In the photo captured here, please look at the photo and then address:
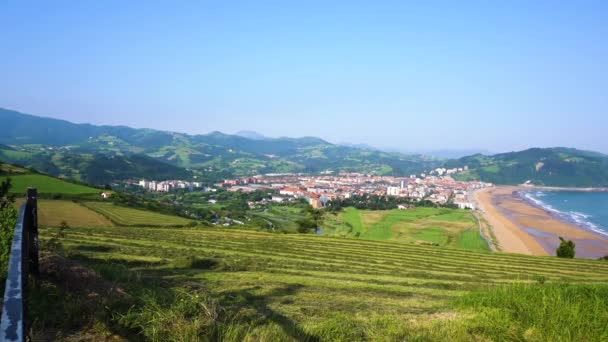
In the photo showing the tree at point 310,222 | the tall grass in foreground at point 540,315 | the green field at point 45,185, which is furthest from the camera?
the green field at point 45,185

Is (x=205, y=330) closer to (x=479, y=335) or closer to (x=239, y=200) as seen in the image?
(x=479, y=335)

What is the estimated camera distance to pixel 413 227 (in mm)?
70938

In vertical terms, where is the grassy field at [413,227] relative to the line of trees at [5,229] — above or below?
below

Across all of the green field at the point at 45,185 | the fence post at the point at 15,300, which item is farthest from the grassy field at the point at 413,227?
the fence post at the point at 15,300

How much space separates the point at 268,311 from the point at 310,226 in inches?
1892

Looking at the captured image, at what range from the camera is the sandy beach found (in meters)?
52.1

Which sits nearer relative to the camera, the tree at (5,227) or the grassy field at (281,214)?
the tree at (5,227)

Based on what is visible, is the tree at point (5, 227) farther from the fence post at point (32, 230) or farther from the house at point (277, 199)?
the house at point (277, 199)

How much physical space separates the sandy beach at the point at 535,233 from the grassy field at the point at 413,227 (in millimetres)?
4353

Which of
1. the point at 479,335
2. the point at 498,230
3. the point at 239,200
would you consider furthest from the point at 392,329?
the point at 239,200

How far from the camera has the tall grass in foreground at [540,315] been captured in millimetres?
5012

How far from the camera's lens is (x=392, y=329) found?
16.8 ft

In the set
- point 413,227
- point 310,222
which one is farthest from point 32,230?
point 413,227

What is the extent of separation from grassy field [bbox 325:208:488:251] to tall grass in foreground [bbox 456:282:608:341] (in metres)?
42.1
